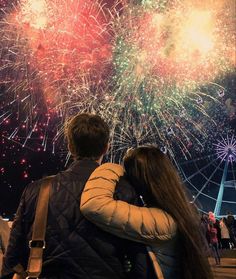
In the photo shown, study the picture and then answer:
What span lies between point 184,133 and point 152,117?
2890mm

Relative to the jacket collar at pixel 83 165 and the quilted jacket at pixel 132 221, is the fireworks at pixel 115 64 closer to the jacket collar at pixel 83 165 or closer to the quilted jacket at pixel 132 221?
the jacket collar at pixel 83 165

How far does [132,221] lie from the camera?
4.78 ft

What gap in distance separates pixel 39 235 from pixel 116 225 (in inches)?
10.1

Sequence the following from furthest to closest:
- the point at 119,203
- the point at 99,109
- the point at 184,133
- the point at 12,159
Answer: the point at 12,159 < the point at 184,133 < the point at 99,109 < the point at 119,203

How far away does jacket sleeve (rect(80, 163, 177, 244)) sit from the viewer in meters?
1.46

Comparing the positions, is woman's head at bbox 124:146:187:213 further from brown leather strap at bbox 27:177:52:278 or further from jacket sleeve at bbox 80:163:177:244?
brown leather strap at bbox 27:177:52:278

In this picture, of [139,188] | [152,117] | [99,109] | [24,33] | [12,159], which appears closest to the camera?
[139,188]

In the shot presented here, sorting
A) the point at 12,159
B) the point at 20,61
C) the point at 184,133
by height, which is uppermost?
the point at 20,61

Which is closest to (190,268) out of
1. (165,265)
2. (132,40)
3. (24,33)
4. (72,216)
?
(165,265)

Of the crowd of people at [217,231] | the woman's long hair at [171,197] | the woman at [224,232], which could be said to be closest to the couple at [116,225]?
the woman's long hair at [171,197]

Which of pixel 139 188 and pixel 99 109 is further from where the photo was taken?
pixel 99 109

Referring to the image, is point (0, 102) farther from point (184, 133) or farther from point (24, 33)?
point (184, 133)

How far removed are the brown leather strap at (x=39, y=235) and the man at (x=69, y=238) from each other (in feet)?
0.06

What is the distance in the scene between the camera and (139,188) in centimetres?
161
